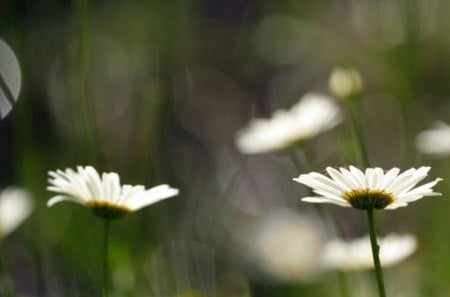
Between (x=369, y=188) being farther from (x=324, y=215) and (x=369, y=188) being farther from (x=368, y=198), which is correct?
(x=324, y=215)

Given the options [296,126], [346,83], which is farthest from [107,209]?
[296,126]

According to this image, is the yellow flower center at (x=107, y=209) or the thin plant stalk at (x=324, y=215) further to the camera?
the thin plant stalk at (x=324, y=215)

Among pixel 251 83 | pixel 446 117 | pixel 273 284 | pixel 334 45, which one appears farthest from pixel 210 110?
pixel 273 284

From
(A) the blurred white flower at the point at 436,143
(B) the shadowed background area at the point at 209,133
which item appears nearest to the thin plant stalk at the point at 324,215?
(B) the shadowed background area at the point at 209,133

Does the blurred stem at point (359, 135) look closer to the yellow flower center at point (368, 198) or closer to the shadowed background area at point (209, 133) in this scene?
the shadowed background area at point (209, 133)

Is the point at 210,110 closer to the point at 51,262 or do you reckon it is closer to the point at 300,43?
the point at 300,43

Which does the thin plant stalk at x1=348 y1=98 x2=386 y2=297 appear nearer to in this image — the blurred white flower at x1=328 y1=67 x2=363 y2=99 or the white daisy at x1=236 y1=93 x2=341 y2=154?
the blurred white flower at x1=328 y1=67 x2=363 y2=99
